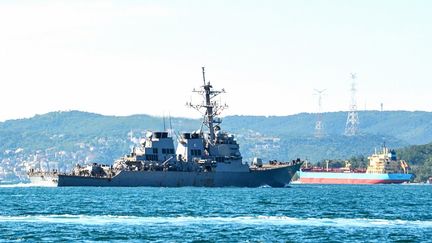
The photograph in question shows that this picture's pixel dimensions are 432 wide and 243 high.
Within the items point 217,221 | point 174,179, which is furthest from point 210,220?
point 174,179

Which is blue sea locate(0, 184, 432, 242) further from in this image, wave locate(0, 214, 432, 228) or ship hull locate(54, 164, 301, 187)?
ship hull locate(54, 164, 301, 187)

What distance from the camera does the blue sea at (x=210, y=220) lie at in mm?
78250

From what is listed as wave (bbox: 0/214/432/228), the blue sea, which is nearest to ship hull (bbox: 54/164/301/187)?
the blue sea

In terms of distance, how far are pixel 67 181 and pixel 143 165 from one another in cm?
1236

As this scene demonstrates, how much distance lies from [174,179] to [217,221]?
85937mm

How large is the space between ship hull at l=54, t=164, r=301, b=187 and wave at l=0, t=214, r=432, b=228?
3111 inches

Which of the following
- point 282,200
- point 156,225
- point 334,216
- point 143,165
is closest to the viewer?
point 156,225

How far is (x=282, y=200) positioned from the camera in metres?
132

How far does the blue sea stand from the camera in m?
78.2

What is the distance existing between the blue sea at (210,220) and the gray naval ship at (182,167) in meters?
46.8

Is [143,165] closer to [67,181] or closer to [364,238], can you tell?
[67,181]

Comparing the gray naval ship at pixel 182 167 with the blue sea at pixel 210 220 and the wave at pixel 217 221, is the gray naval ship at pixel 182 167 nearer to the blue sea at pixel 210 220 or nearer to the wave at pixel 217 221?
the blue sea at pixel 210 220

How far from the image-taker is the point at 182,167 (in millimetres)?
179000

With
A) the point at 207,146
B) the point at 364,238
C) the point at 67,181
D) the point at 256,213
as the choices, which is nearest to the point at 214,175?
the point at 207,146
